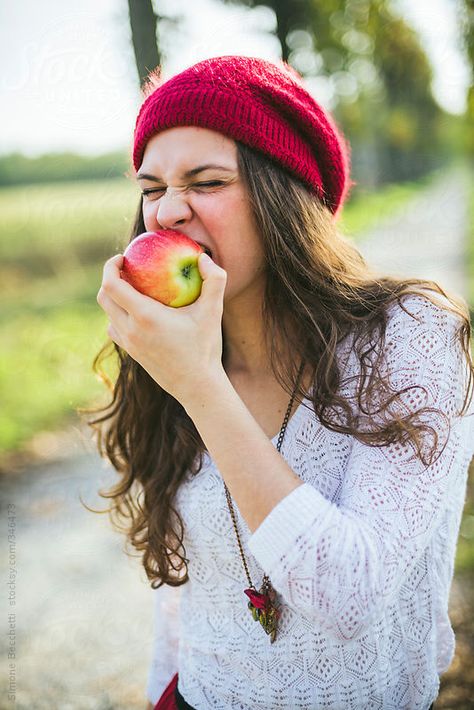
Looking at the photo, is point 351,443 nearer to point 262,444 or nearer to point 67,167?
point 262,444

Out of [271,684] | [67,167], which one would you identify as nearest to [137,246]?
[271,684]

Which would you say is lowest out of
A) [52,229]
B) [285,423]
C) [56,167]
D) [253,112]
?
[52,229]

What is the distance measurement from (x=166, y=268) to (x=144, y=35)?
2.49 metres

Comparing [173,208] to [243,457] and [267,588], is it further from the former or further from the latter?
[267,588]

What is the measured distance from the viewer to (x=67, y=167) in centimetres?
508

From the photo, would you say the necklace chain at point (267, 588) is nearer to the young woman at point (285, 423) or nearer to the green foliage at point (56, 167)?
the young woman at point (285, 423)

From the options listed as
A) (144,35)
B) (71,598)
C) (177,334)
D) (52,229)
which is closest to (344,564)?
(177,334)

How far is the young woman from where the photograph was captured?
115 cm

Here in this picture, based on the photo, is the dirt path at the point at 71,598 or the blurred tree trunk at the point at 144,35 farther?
the blurred tree trunk at the point at 144,35

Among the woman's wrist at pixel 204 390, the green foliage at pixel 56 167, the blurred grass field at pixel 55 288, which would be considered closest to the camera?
the woman's wrist at pixel 204 390

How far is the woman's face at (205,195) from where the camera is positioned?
150cm

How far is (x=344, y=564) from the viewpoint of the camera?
1080mm

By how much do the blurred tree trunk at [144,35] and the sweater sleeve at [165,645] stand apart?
2720 millimetres

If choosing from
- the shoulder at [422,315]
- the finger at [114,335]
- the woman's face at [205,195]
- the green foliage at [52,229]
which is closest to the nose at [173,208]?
the woman's face at [205,195]
